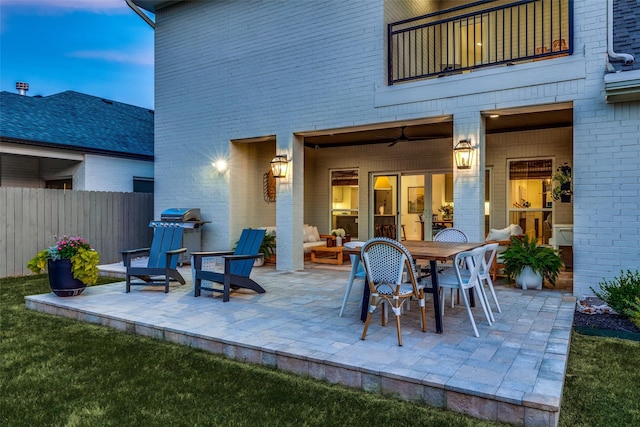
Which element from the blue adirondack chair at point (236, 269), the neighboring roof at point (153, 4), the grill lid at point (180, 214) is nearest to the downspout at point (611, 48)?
the blue adirondack chair at point (236, 269)

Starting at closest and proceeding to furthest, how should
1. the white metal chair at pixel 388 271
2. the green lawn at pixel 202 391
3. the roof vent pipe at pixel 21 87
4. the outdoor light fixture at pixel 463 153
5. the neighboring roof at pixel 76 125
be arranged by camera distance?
1. the green lawn at pixel 202 391
2. the white metal chair at pixel 388 271
3. the outdoor light fixture at pixel 463 153
4. the neighboring roof at pixel 76 125
5. the roof vent pipe at pixel 21 87

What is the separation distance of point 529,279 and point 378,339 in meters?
3.34

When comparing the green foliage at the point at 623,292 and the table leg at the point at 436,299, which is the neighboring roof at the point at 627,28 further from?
the table leg at the point at 436,299

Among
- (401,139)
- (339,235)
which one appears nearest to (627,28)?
(401,139)

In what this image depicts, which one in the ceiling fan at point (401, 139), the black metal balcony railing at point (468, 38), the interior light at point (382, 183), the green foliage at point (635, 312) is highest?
the black metal balcony railing at point (468, 38)

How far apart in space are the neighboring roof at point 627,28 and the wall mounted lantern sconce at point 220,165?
257 inches

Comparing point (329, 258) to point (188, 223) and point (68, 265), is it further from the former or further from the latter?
point (68, 265)

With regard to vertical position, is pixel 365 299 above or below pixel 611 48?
below

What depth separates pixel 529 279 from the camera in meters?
5.90

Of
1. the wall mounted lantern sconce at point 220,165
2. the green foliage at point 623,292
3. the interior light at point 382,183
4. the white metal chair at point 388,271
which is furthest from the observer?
the interior light at point 382,183

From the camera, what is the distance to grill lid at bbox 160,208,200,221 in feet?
27.5

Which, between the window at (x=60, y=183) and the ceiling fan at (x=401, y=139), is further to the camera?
the window at (x=60, y=183)

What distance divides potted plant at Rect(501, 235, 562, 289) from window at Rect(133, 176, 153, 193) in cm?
919

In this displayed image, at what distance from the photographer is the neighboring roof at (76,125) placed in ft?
30.8
